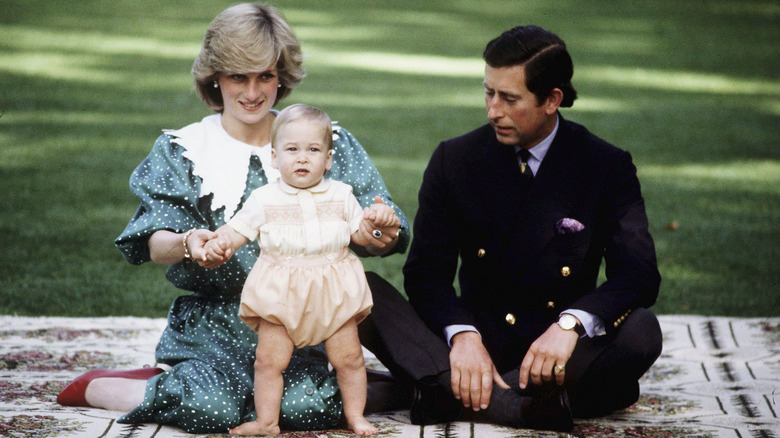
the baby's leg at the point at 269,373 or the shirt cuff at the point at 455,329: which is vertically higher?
the shirt cuff at the point at 455,329

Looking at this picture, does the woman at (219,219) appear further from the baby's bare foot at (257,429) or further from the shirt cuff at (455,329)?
the shirt cuff at (455,329)

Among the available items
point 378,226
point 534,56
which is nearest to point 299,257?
point 378,226

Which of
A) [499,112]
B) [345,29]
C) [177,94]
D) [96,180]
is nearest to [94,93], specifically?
[177,94]

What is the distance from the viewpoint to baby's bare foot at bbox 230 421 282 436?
10.6ft

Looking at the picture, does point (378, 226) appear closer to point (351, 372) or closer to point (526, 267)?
point (351, 372)

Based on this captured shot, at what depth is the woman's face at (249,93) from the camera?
3.62 meters

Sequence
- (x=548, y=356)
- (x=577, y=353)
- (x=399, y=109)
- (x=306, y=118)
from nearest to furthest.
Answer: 1. (x=306, y=118)
2. (x=548, y=356)
3. (x=577, y=353)
4. (x=399, y=109)

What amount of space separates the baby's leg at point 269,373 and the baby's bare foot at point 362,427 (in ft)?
0.76

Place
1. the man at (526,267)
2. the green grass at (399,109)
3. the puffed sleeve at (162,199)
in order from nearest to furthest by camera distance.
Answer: the man at (526,267) → the puffed sleeve at (162,199) → the green grass at (399,109)

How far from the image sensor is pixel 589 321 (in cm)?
335

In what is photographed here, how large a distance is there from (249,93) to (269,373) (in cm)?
98

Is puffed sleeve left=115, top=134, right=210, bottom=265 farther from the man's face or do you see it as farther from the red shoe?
the man's face

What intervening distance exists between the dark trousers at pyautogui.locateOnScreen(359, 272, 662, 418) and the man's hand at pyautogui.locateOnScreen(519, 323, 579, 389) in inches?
4.6

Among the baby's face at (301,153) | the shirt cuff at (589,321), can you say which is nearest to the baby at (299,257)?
the baby's face at (301,153)
